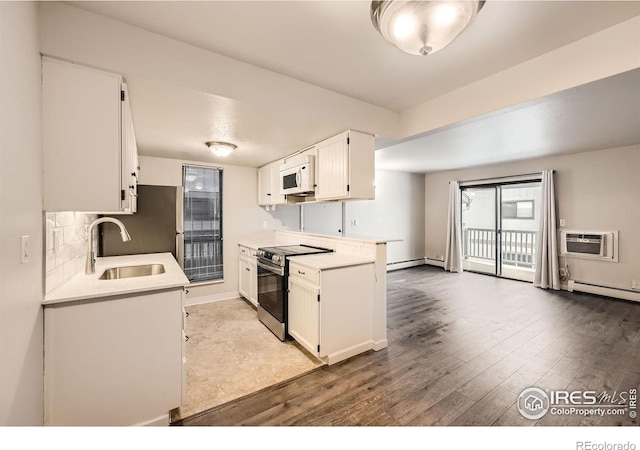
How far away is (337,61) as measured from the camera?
6.47 ft

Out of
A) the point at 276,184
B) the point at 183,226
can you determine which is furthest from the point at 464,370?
the point at 183,226

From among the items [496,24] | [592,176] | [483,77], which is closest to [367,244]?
[483,77]

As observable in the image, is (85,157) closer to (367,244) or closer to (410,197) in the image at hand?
(367,244)

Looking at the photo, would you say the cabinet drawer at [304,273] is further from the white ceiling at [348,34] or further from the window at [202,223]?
the window at [202,223]

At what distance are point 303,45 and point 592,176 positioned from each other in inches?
211

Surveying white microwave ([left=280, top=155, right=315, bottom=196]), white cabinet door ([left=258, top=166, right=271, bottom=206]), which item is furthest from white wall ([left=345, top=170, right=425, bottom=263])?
white microwave ([left=280, top=155, right=315, bottom=196])

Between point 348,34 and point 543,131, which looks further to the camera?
point 543,131

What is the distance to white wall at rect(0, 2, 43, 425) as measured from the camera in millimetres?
958

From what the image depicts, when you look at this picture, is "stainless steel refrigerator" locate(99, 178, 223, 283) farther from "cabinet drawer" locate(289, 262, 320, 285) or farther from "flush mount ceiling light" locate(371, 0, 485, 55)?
"flush mount ceiling light" locate(371, 0, 485, 55)

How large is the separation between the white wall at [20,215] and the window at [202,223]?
2754 millimetres

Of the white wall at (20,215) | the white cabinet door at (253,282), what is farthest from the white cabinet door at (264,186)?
the white wall at (20,215)

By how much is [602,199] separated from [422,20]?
5206mm

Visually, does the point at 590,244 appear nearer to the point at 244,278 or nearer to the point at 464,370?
the point at 464,370

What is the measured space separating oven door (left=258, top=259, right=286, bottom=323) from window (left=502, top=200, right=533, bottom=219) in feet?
18.1
